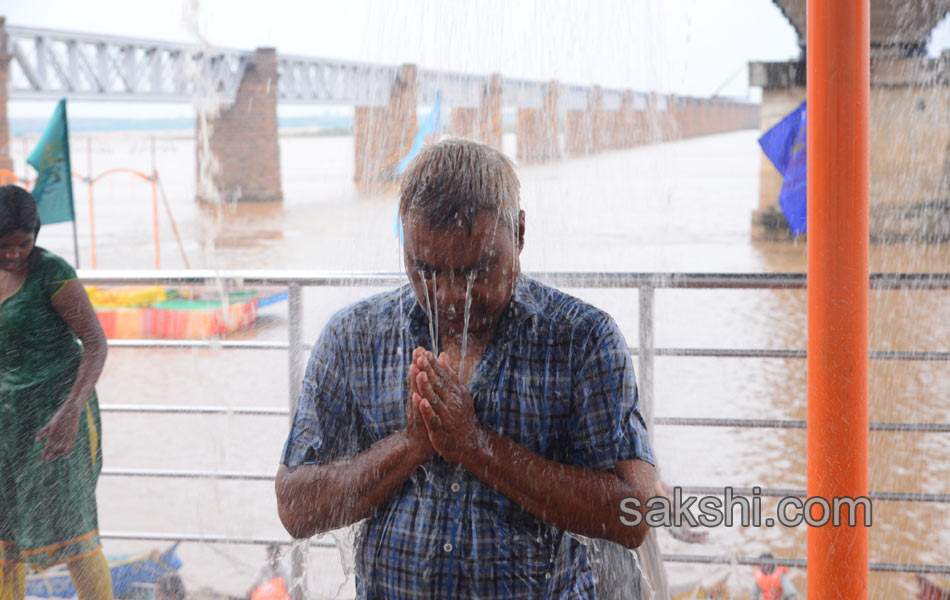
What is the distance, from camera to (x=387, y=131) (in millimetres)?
5859

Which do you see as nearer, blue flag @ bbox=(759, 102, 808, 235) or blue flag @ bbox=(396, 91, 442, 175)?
blue flag @ bbox=(396, 91, 442, 175)

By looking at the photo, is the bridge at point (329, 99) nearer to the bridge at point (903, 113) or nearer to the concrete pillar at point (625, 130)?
the concrete pillar at point (625, 130)

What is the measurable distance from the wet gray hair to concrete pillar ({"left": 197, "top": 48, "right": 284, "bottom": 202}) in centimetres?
1780

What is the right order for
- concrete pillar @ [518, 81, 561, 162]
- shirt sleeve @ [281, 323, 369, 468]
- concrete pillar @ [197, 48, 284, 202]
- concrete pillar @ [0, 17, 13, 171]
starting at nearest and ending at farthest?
shirt sleeve @ [281, 323, 369, 468] < concrete pillar @ [518, 81, 561, 162] < concrete pillar @ [0, 17, 13, 171] < concrete pillar @ [197, 48, 284, 202]

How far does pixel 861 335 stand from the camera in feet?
6.99

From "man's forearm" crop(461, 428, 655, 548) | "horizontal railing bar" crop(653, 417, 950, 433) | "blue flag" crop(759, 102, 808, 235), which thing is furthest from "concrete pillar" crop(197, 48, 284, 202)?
"man's forearm" crop(461, 428, 655, 548)

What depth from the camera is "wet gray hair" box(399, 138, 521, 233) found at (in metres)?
1.48

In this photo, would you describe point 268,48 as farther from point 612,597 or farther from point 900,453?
point 612,597

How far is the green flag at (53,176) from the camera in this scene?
430cm

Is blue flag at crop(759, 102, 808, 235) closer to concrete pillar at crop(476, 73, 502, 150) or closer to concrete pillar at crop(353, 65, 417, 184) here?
concrete pillar at crop(476, 73, 502, 150)

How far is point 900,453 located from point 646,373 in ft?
17.9

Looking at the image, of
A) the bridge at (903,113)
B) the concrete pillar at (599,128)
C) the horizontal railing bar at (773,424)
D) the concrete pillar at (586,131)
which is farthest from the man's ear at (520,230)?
the bridge at (903,113)

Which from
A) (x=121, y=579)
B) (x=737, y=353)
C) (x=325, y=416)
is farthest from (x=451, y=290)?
(x=121, y=579)

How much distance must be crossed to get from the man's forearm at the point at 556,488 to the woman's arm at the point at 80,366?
6.21 feet
